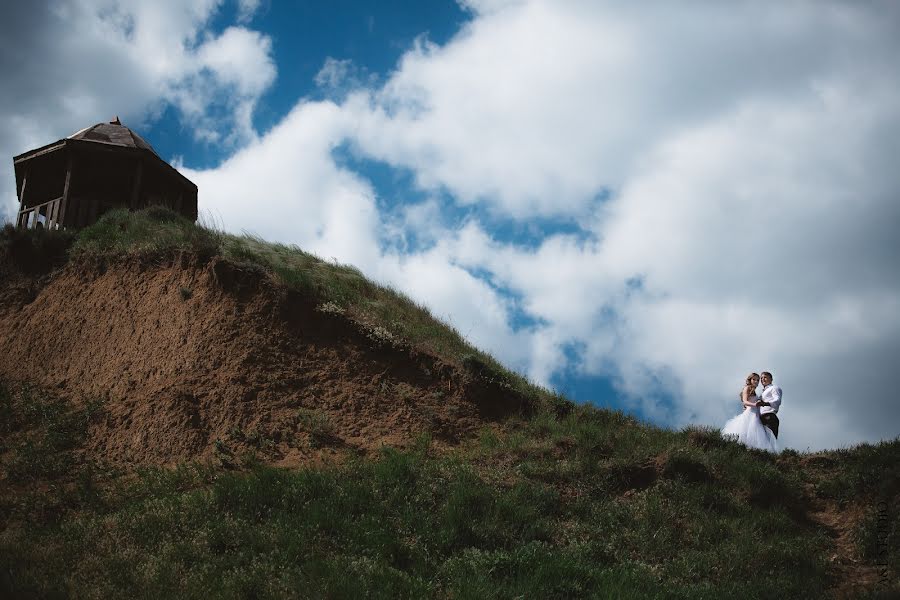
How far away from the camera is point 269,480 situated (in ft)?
35.7

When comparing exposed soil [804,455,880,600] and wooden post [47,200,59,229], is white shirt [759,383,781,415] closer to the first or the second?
exposed soil [804,455,880,600]

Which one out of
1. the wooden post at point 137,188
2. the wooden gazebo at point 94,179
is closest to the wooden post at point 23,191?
the wooden gazebo at point 94,179

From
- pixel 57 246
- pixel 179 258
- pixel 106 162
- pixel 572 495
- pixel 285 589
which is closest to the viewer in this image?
pixel 285 589

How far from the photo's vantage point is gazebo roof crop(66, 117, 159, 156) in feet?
69.1

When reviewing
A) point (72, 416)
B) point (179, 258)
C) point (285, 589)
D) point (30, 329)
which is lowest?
point (285, 589)

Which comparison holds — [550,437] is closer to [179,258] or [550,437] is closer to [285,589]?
[285,589]

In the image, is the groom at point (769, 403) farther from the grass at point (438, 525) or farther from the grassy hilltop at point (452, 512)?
the grass at point (438, 525)

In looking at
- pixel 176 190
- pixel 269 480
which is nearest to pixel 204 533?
pixel 269 480

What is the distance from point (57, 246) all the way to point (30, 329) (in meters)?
2.84

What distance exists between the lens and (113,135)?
21.8m

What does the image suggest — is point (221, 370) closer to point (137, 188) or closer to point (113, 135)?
point (137, 188)

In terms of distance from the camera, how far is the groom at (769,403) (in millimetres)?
14508

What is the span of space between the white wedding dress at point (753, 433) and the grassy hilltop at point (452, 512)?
46 centimetres

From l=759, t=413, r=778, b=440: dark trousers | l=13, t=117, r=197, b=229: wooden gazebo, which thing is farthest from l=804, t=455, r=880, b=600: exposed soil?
l=13, t=117, r=197, b=229: wooden gazebo
